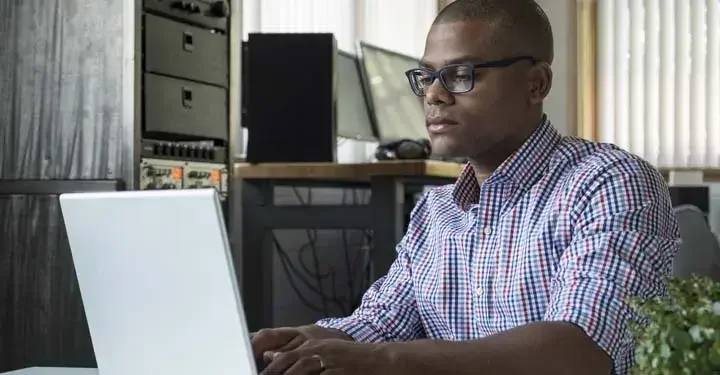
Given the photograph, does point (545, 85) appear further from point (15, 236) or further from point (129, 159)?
point (15, 236)

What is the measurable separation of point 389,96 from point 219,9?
3.91 feet

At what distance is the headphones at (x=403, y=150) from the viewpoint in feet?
11.1

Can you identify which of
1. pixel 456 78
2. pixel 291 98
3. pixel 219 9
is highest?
pixel 219 9

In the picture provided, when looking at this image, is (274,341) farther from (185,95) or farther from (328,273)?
(328,273)

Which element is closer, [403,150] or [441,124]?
[441,124]

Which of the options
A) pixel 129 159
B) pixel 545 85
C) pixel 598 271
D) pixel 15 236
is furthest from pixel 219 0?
pixel 598 271

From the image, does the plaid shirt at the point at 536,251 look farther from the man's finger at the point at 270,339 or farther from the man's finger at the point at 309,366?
the man's finger at the point at 309,366

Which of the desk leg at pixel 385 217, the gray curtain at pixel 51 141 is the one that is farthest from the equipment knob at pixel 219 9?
the desk leg at pixel 385 217

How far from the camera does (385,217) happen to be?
10.1 feet

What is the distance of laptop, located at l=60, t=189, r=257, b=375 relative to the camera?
821 millimetres

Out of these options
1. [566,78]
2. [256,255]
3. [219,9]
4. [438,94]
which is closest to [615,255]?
[438,94]

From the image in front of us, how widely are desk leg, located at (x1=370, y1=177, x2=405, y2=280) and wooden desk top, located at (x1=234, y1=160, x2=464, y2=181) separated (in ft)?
0.13

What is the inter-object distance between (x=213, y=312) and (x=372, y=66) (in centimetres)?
301

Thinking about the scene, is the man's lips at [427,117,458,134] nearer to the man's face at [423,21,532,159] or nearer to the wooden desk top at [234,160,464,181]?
the man's face at [423,21,532,159]
